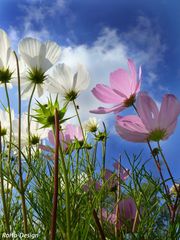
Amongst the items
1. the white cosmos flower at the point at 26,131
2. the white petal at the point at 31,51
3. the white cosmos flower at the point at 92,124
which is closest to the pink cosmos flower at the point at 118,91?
the white petal at the point at 31,51

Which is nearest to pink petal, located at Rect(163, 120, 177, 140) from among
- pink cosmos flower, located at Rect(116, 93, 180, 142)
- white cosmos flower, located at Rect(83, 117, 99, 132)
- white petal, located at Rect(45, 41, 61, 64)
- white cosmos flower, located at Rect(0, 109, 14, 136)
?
pink cosmos flower, located at Rect(116, 93, 180, 142)

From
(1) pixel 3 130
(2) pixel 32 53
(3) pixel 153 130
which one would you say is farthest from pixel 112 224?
(1) pixel 3 130

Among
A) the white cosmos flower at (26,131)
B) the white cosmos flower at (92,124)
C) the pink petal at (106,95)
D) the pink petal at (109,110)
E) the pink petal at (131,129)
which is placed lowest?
the pink petal at (131,129)

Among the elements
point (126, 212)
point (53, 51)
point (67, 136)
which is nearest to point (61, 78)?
point (53, 51)

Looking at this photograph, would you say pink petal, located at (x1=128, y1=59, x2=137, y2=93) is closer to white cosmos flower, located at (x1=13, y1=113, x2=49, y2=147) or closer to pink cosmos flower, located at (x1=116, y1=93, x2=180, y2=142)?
pink cosmos flower, located at (x1=116, y1=93, x2=180, y2=142)

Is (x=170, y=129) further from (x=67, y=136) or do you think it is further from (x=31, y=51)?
(x=31, y=51)

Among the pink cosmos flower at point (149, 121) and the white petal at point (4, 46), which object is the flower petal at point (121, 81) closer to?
the pink cosmos flower at point (149, 121)
